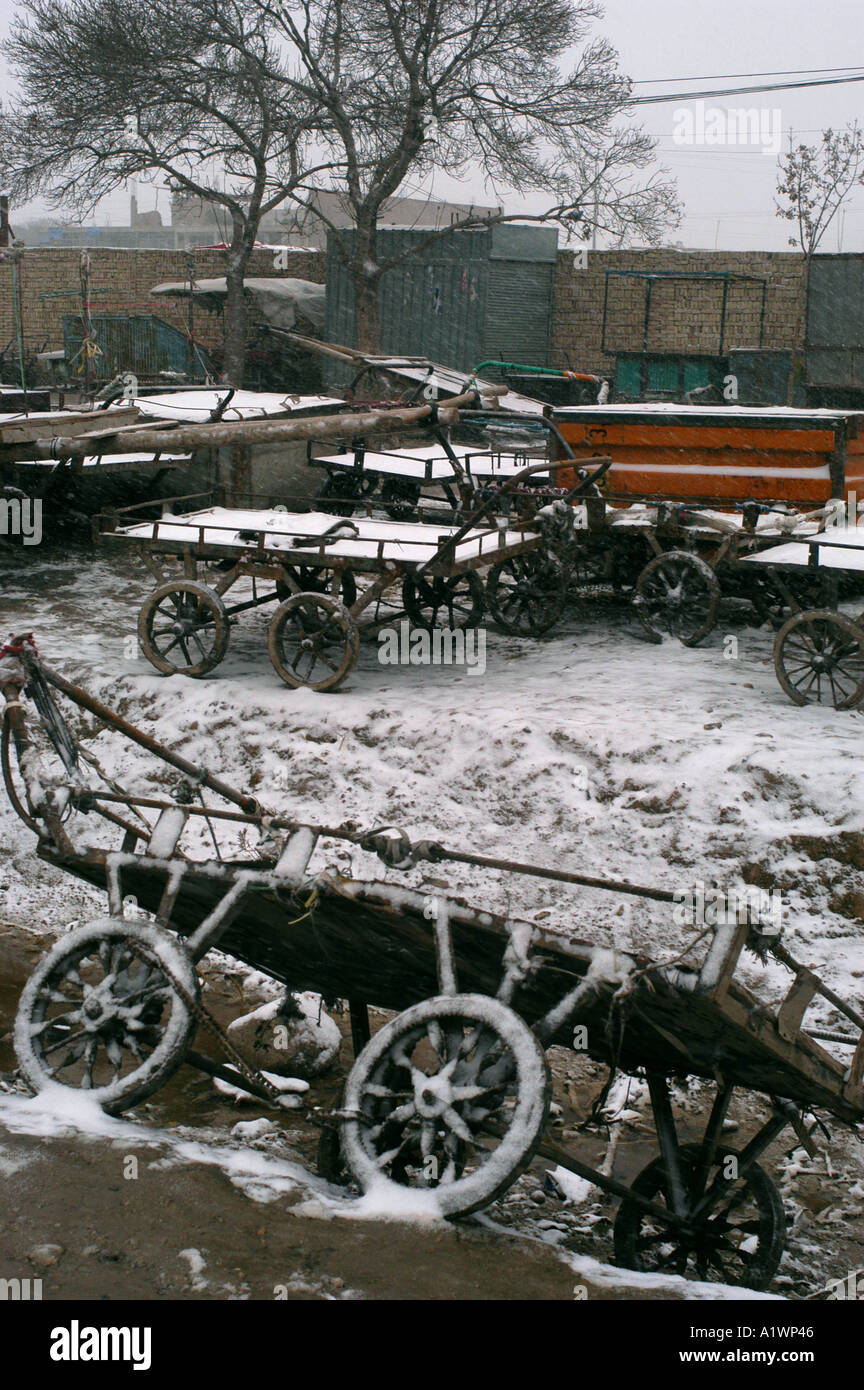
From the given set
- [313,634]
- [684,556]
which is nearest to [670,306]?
[684,556]

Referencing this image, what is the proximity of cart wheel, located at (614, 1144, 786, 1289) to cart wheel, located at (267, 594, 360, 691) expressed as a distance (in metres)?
4.87

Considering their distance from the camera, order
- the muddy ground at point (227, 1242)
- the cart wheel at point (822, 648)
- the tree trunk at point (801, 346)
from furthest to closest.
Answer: the tree trunk at point (801, 346), the cart wheel at point (822, 648), the muddy ground at point (227, 1242)

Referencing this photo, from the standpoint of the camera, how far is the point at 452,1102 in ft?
13.9

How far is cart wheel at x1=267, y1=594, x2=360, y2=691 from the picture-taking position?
909cm

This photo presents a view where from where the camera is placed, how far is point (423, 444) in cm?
1872

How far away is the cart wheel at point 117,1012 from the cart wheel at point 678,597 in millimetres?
6290

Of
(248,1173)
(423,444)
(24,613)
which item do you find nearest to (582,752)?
(248,1173)

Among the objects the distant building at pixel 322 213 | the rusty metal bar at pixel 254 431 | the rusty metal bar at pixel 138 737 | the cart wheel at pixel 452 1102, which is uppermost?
the distant building at pixel 322 213

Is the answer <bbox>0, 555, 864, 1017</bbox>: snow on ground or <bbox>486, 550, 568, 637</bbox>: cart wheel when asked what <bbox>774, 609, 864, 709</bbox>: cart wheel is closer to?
<bbox>0, 555, 864, 1017</bbox>: snow on ground

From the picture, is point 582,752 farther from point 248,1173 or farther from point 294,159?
point 294,159

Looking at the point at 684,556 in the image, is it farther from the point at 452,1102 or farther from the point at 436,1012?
the point at 452,1102

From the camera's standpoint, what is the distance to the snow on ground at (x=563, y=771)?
294 inches

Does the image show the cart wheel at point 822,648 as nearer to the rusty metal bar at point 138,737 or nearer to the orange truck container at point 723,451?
the orange truck container at point 723,451

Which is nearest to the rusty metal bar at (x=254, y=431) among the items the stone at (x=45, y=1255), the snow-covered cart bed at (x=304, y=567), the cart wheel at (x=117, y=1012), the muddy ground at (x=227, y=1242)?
the snow-covered cart bed at (x=304, y=567)
